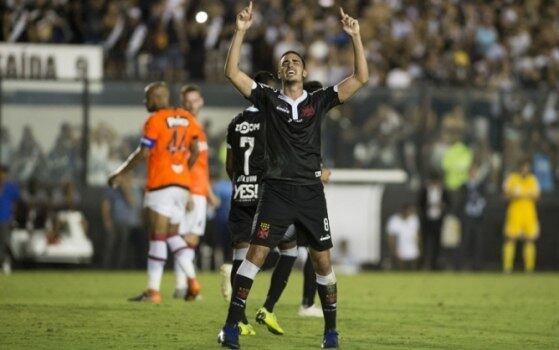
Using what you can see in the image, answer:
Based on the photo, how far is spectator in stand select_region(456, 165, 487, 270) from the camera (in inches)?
1004

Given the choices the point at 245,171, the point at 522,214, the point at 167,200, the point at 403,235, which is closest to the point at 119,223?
the point at 403,235

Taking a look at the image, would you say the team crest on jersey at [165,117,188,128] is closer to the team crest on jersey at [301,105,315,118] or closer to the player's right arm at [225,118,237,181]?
the player's right arm at [225,118,237,181]

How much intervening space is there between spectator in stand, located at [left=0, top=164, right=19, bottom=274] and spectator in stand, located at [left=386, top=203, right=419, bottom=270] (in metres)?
7.09

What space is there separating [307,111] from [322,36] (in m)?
16.6

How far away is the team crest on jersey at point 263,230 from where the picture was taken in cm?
984

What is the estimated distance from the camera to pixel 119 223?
24031mm

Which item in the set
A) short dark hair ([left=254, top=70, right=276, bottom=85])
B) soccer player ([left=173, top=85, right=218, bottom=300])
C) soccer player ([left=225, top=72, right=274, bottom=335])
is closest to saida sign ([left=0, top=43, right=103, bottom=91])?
soccer player ([left=173, top=85, right=218, bottom=300])

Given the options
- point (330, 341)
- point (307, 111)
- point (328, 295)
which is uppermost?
point (307, 111)

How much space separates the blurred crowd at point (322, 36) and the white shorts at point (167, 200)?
377 inches

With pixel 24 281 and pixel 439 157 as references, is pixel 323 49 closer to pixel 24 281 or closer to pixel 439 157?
pixel 439 157

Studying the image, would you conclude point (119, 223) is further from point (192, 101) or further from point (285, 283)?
point (285, 283)

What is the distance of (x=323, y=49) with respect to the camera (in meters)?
25.8

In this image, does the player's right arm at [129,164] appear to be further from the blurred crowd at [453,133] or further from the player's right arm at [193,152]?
the blurred crowd at [453,133]

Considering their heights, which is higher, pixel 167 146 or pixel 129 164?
pixel 167 146
